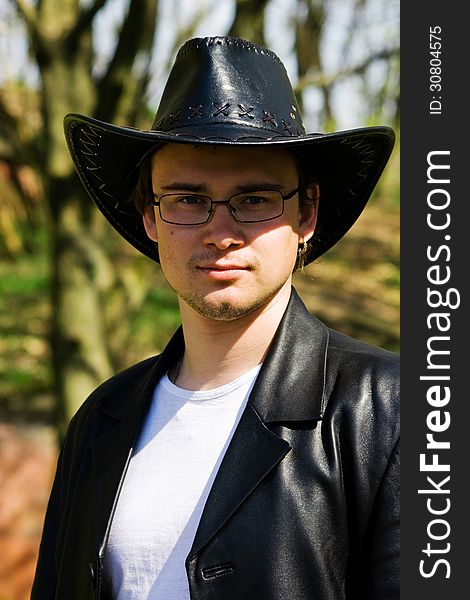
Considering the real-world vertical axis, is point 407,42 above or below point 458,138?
above

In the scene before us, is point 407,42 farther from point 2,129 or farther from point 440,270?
point 2,129

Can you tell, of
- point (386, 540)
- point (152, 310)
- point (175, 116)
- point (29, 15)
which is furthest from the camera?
point (152, 310)

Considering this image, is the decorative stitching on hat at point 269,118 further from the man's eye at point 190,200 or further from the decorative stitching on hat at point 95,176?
the decorative stitching on hat at point 95,176

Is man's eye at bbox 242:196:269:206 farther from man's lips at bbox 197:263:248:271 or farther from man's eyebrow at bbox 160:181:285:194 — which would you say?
man's lips at bbox 197:263:248:271

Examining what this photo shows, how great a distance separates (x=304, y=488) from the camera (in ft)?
6.47

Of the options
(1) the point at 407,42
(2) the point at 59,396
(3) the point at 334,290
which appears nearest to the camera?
(1) the point at 407,42

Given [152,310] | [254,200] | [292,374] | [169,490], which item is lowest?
[169,490]

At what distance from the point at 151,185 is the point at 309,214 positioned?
1.40 feet

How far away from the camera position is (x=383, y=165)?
93.5 inches

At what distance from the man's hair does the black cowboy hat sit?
0.05ft

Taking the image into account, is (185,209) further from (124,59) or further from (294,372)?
(124,59)

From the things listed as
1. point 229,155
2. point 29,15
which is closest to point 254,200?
point 229,155

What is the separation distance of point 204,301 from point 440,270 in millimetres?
568

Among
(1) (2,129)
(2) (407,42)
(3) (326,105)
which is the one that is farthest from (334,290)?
(2) (407,42)
